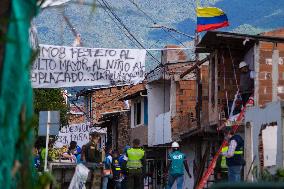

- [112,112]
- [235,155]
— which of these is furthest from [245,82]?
[112,112]

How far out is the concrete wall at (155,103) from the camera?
40594 millimetres

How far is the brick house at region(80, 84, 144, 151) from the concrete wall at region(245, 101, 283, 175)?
88.2ft

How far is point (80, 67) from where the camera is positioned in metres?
19.0

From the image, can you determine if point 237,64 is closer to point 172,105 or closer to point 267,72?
point 267,72

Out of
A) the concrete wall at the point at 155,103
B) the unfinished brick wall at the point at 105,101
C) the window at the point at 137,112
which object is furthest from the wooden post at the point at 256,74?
the unfinished brick wall at the point at 105,101

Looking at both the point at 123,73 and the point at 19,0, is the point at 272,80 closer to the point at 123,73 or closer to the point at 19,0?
the point at 123,73

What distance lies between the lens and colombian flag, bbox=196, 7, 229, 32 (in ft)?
86.3

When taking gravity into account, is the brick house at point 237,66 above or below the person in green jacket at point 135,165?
above

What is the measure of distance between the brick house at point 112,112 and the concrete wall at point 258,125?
26.9 metres

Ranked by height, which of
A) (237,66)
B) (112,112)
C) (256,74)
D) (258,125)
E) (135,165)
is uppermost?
(237,66)

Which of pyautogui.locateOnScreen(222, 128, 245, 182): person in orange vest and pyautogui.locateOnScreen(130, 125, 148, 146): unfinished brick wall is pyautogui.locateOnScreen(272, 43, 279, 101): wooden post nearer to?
A: pyautogui.locateOnScreen(222, 128, 245, 182): person in orange vest

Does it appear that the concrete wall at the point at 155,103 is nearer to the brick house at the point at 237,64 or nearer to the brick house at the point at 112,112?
the brick house at the point at 112,112

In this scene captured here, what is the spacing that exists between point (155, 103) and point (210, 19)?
15.0 metres

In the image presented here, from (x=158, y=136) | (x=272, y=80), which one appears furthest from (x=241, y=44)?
(x=158, y=136)
